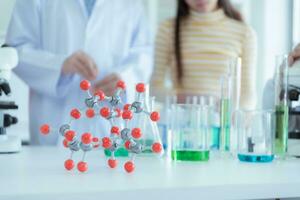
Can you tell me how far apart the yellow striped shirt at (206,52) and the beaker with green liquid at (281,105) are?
0.69 metres

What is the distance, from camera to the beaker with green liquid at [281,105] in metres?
1.13

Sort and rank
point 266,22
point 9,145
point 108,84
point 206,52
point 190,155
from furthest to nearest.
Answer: point 266,22 < point 206,52 < point 108,84 < point 9,145 < point 190,155

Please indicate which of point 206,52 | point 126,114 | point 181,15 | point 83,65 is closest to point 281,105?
point 126,114

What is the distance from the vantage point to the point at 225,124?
3.94 feet

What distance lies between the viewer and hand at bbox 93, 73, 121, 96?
151 cm

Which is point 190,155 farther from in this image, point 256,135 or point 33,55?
point 33,55

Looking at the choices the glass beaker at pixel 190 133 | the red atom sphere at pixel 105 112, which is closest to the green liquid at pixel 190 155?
the glass beaker at pixel 190 133

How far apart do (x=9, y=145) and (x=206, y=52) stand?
1.02 m

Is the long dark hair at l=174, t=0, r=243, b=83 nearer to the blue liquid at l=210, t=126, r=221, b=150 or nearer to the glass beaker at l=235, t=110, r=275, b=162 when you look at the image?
the blue liquid at l=210, t=126, r=221, b=150

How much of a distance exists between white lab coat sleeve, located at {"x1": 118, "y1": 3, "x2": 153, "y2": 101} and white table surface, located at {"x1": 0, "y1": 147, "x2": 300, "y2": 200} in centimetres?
67

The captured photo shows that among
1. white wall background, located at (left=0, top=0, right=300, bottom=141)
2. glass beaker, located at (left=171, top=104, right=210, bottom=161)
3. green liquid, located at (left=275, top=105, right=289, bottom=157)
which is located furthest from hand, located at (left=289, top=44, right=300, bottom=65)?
white wall background, located at (left=0, top=0, right=300, bottom=141)

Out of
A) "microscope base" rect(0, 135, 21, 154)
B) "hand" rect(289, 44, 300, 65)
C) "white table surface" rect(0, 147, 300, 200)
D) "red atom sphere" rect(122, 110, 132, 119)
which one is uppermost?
"hand" rect(289, 44, 300, 65)

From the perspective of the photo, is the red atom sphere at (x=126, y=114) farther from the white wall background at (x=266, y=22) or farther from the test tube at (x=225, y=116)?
the white wall background at (x=266, y=22)

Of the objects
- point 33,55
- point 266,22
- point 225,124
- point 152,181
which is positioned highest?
point 266,22
